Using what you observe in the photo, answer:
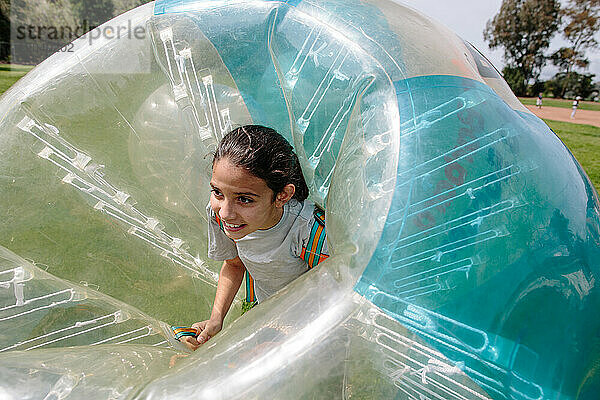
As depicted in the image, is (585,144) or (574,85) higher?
(574,85)

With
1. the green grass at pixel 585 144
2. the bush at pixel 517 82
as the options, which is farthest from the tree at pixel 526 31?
the green grass at pixel 585 144

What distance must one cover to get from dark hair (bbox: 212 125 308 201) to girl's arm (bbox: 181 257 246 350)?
582 mm

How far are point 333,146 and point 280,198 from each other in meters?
0.25

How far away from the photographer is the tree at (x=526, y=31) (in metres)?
29.8

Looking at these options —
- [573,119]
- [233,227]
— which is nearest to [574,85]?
[573,119]

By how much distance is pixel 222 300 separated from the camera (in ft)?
6.75

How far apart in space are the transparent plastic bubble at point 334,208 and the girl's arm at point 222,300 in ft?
0.32

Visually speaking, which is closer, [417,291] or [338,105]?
[417,291]

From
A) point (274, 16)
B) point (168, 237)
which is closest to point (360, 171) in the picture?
point (274, 16)

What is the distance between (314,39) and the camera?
5.23 ft

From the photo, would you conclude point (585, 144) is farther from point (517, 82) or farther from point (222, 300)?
point (517, 82)

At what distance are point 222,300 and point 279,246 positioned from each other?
1.45ft

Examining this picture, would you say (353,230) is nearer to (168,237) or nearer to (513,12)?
(168,237)

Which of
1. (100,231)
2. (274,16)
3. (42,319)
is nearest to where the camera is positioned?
(274,16)
